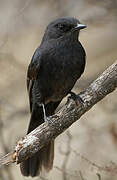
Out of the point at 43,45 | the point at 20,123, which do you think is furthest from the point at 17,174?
the point at 43,45

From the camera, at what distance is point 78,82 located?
842 centimetres

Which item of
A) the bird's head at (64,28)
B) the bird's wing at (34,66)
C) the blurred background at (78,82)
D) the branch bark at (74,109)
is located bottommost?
the blurred background at (78,82)

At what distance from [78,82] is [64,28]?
219 cm

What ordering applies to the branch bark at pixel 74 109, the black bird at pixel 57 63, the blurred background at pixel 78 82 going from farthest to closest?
the blurred background at pixel 78 82 < the black bird at pixel 57 63 < the branch bark at pixel 74 109

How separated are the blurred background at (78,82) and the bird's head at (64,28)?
1507 millimetres

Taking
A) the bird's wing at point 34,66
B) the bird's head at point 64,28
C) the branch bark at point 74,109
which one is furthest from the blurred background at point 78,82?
the branch bark at point 74,109

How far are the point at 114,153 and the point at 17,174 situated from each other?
5.51 ft

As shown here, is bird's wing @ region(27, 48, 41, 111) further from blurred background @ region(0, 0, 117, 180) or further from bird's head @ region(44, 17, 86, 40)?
blurred background @ region(0, 0, 117, 180)

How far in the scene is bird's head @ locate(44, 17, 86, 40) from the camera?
20.4 feet

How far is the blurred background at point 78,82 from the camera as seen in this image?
26.3ft

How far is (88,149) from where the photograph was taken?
8609 mm

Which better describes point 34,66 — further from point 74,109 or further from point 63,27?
point 74,109

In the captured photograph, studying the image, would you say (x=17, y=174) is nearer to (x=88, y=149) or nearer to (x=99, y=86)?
(x=88, y=149)

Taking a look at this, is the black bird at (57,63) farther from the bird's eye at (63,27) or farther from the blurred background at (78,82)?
the blurred background at (78,82)
